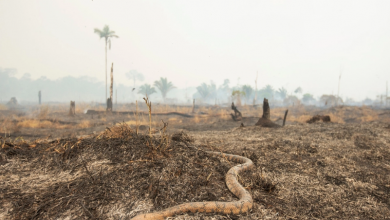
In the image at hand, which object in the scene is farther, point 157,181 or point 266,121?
point 266,121

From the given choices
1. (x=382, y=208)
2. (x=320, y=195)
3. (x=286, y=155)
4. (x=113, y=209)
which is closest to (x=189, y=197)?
(x=113, y=209)

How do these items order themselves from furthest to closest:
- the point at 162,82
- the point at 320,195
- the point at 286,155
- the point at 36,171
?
the point at 162,82
the point at 286,155
the point at 36,171
the point at 320,195

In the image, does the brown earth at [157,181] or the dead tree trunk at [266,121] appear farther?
the dead tree trunk at [266,121]

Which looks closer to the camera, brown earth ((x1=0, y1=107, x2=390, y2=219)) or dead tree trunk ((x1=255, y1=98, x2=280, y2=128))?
brown earth ((x1=0, y1=107, x2=390, y2=219))

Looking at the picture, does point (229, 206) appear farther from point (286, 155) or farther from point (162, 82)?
point (162, 82)

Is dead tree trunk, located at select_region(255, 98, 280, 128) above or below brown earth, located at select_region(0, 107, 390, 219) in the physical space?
above

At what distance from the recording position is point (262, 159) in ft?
14.6

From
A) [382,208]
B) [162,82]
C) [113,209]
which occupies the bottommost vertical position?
[382,208]

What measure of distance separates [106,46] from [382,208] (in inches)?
1379

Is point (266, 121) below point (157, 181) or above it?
above

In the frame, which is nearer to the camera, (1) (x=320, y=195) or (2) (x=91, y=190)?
(2) (x=91, y=190)

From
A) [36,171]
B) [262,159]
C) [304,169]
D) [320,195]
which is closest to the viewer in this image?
[320,195]

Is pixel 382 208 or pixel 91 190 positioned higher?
pixel 91 190

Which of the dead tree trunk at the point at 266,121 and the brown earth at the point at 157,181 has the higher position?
the dead tree trunk at the point at 266,121
